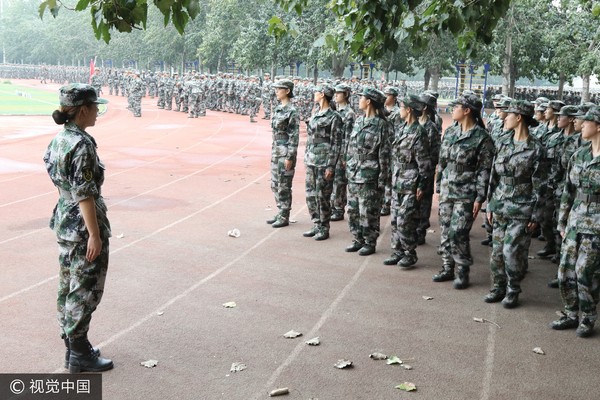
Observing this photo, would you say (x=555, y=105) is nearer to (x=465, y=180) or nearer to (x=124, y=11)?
(x=465, y=180)

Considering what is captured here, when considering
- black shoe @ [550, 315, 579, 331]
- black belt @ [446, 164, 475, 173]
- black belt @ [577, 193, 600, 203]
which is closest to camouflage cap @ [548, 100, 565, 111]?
black belt @ [446, 164, 475, 173]

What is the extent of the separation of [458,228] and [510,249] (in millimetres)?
717

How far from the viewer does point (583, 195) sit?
224 inches

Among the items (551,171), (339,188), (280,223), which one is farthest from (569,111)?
(280,223)

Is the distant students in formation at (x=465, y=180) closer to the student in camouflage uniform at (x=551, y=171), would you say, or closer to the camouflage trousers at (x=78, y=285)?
the student in camouflage uniform at (x=551, y=171)

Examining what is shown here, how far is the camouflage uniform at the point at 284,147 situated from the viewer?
30.9 ft

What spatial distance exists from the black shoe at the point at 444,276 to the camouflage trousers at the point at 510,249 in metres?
→ 0.79

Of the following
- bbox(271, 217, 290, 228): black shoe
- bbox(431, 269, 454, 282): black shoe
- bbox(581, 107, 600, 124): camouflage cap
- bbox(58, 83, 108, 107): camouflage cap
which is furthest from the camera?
bbox(271, 217, 290, 228): black shoe

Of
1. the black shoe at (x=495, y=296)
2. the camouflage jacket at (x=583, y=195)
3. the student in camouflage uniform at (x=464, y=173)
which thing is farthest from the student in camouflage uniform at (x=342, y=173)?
the camouflage jacket at (x=583, y=195)

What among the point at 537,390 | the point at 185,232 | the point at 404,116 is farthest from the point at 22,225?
the point at 537,390

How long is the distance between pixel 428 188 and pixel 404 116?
1.01 meters

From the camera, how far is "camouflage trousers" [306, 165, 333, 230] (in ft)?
29.8

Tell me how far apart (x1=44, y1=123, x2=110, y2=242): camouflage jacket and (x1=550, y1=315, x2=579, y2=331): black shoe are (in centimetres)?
403

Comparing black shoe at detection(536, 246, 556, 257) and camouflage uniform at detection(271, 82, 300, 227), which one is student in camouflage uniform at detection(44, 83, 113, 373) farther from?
black shoe at detection(536, 246, 556, 257)
